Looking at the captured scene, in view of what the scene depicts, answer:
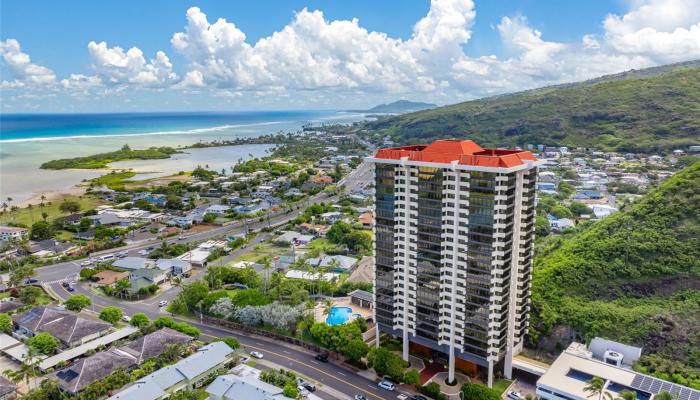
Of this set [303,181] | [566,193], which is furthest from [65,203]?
[566,193]

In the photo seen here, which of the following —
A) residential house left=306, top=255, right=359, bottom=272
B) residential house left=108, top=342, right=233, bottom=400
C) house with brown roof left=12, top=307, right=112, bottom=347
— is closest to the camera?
residential house left=108, top=342, right=233, bottom=400

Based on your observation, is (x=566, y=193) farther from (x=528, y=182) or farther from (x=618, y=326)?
(x=528, y=182)

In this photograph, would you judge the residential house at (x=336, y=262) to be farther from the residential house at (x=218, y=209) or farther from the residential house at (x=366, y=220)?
the residential house at (x=218, y=209)

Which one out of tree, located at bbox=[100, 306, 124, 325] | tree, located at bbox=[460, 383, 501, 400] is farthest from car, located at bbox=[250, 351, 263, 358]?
tree, located at bbox=[460, 383, 501, 400]

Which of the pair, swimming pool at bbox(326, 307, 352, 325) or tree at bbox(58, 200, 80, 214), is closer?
swimming pool at bbox(326, 307, 352, 325)

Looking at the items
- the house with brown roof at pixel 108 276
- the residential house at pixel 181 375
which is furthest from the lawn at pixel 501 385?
the house with brown roof at pixel 108 276

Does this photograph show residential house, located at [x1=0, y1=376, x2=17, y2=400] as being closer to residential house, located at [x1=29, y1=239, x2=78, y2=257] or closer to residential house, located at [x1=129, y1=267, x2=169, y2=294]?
residential house, located at [x1=129, y1=267, x2=169, y2=294]
